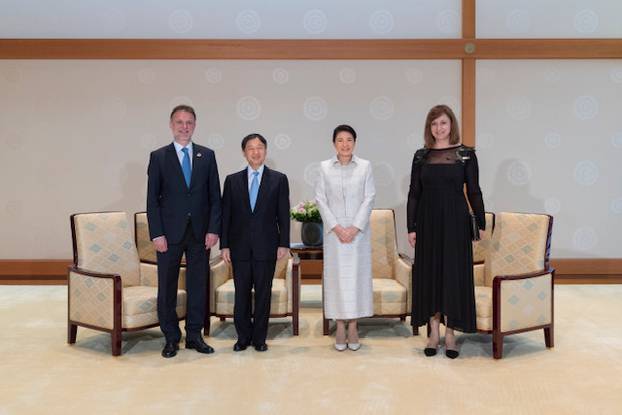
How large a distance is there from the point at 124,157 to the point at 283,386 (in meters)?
3.93

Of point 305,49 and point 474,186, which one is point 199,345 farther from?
point 305,49

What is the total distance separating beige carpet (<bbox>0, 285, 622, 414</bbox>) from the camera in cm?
298

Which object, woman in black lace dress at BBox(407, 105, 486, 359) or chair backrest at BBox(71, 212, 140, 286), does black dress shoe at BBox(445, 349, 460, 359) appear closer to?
woman in black lace dress at BBox(407, 105, 486, 359)

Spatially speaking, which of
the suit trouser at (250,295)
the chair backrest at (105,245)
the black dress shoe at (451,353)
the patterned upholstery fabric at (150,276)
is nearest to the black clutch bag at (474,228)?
the black dress shoe at (451,353)

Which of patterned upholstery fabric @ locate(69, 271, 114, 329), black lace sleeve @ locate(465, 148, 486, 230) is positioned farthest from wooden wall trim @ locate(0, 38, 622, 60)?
patterned upholstery fabric @ locate(69, 271, 114, 329)

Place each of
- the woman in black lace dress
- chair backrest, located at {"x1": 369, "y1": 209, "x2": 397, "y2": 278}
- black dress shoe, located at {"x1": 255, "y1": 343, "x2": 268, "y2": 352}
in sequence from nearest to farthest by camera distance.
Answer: the woman in black lace dress < black dress shoe, located at {"x1": 255, "y1": 343, "x2": 268, "y2": 352} < chair backrest, located at {"x1": 369, "y1": 209, "x2": 397, "y2": 278}

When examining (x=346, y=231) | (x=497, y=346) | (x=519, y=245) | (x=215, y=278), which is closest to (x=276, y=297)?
(x=215, y=278)

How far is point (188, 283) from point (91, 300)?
0.72 meters

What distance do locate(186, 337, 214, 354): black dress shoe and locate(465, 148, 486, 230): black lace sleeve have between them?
6.57ft

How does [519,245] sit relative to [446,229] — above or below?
below

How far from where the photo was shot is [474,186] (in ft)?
12.4

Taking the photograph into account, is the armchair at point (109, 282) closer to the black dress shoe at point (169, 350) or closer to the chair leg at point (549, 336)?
the black dress shoe at point (169, 350)

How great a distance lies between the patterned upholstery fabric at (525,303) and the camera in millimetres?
3857

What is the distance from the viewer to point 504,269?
433 cm
